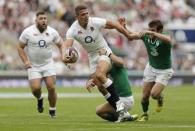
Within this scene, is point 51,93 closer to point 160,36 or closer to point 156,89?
point 156,89

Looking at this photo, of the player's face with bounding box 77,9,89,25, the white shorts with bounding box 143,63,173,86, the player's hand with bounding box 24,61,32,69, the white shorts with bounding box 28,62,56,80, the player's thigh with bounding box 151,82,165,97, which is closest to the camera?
the player's face with bounding box 77,9,89,25

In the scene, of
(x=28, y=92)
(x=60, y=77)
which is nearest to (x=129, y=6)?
(x=60, y=77)

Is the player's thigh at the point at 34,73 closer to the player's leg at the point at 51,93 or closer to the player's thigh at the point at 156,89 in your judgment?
the player's leg at the point at 51,93

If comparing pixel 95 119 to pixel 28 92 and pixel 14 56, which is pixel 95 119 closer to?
pixel 28 92

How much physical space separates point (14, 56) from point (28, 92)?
3.13m

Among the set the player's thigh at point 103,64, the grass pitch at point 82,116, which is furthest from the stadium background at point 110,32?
the player's thigh at point 103,64

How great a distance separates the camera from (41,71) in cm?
1998

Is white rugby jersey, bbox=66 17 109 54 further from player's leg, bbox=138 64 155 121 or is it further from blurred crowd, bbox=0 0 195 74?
blurred crowd, bbox=0 0 195 74

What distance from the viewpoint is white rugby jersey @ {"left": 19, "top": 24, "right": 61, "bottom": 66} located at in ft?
64.9

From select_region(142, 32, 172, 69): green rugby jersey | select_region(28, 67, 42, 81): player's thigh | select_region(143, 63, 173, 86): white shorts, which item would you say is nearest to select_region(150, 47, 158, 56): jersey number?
select_region(142, 32, 172, 69): green rugby jersey

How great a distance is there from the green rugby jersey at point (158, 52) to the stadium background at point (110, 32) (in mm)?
17126

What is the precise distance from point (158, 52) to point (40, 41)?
309 cm

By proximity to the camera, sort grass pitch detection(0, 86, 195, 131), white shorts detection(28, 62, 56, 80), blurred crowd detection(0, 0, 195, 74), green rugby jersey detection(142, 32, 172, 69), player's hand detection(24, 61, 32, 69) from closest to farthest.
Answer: grass pitch detection(0, 86, 195, 131)
green rugby jersey detection(142, 32, 172, 69)
player's hand detection(24, 61, 32, 69)
white shorts detection(28, 62, 56, 80)
blurred crowd detection(0, 0, 195, 74)

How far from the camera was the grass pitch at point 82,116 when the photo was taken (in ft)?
53.0
